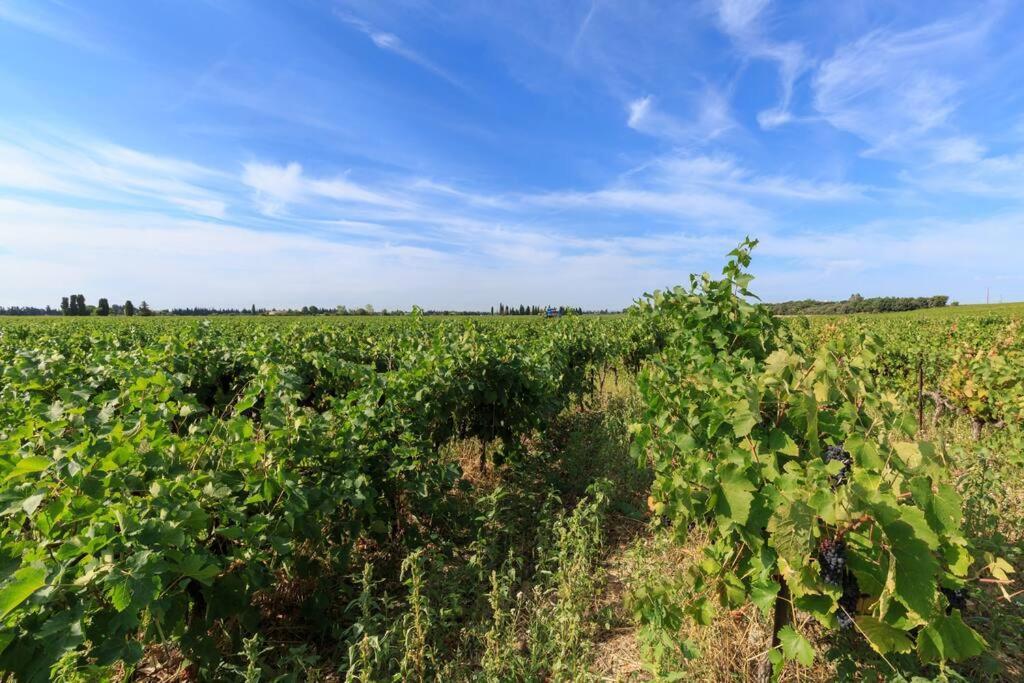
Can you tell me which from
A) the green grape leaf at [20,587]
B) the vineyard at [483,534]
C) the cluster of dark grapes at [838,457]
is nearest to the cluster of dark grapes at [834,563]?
the vineyard at [483,534]

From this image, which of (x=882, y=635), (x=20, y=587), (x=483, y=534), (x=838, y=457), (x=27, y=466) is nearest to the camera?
(x=20, y=587)

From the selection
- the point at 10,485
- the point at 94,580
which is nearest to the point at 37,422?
the point at 10,485

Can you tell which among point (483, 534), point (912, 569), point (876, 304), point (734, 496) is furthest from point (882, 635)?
point (876, 304)

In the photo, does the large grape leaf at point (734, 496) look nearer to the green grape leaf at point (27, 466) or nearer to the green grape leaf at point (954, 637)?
the green grape leaf at point (954, 637)

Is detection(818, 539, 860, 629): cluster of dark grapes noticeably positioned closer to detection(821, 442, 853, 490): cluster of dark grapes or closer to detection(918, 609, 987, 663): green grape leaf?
detection(918, 609, 987, 663): green grape leaf

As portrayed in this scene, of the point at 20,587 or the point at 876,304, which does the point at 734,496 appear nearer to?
the point at 20,587

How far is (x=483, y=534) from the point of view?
388 cm

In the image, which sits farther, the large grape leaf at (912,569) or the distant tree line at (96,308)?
the distant tree line at (96,308)

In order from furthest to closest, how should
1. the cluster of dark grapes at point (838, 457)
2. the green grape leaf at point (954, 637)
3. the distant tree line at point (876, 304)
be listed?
the distant tree line at point (876, 304), the cluster of dark grapes at point (838, 457), the green grape leaf at point (954, 637)

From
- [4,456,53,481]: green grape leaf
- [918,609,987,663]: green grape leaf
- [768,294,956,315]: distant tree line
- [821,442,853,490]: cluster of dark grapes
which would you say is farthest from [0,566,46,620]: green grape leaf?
[768,294,956,315]: distant tree line

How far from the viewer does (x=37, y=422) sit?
2.10 meters

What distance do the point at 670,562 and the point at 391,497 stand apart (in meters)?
2.26

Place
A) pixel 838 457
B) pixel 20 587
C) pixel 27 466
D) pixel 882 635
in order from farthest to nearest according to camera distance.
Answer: pixel 838 457 < pixel 27 466 < pixel 882 635 < pixel 20 587

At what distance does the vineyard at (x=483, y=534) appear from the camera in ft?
4.81
